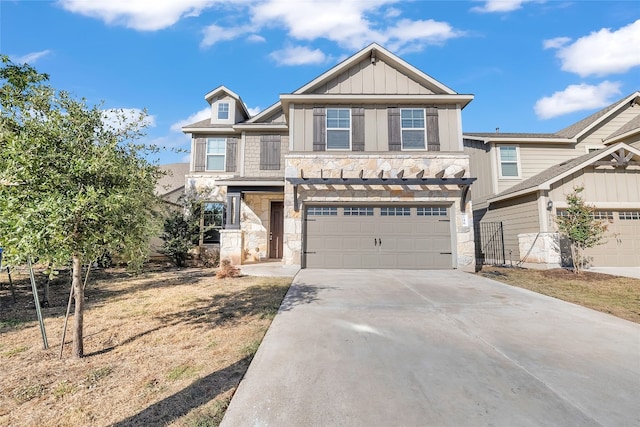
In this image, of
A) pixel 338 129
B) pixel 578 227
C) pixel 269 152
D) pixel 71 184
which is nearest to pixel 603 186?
pixel 578 227

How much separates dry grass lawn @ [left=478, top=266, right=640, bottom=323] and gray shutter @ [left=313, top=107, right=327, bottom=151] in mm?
7252

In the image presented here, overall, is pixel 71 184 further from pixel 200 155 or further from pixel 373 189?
pixel 200 155

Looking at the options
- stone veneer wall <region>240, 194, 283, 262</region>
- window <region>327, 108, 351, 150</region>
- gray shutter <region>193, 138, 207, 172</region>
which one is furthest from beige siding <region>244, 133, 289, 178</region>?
window <region>327, 108, 351, 150</region>

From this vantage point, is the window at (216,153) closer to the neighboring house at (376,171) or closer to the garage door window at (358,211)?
the neighboring house at (376,171)

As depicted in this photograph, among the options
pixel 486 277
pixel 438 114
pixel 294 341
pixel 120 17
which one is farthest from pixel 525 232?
pixel 120 17

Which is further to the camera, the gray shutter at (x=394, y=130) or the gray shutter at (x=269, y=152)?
the gray shutter at (x=269, y=152)

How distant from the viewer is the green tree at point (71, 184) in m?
2.98

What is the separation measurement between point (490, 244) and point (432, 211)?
5.71 meters

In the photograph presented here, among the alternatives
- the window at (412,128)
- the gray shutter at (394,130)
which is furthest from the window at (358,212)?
the window at (412,128)

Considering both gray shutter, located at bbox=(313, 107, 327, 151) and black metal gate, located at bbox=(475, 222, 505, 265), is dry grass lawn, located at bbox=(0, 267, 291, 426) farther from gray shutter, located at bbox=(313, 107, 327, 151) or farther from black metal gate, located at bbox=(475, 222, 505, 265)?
black metal gate, located at bbox=(475, 222, 505, 265)

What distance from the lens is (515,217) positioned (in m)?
12.8

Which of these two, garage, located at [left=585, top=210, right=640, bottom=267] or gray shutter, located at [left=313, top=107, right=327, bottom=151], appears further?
garage, located at [left=585, top=210, right=640, bottom=267]

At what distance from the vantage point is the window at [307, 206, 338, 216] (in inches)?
426

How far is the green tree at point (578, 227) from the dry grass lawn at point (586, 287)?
97 cm
